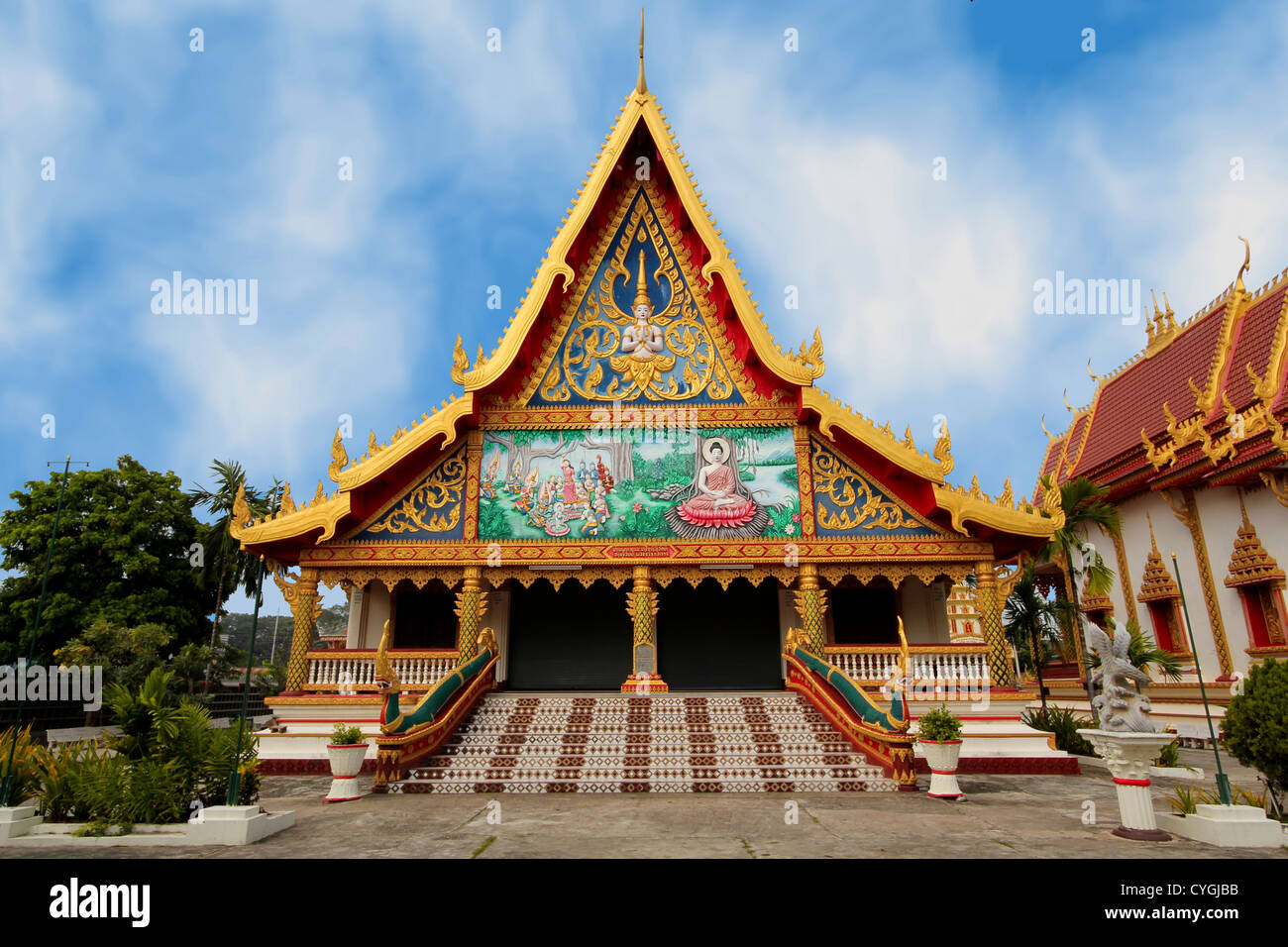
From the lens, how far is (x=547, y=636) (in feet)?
50.8

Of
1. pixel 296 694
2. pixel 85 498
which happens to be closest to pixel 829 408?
pixel 296 694

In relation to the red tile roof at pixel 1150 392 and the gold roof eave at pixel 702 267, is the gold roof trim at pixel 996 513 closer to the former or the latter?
the gold roof eave at pixel 702 267

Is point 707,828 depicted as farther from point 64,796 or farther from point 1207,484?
point 1207,484

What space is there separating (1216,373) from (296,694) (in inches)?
871

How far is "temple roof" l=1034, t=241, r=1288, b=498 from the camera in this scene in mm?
15250

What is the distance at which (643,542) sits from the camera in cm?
1322

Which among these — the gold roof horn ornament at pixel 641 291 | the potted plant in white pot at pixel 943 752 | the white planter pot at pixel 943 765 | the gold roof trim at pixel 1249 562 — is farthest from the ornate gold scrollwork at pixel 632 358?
the gold roof trim at pixel 1249 562

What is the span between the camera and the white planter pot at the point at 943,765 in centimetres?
855

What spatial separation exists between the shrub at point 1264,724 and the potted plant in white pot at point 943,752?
9.57 ft

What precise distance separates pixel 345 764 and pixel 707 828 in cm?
480

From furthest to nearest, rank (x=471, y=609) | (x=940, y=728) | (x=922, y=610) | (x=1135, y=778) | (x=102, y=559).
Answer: (x=102, y=559), (x=922, y=610), (x=471, y=609), (x=940, y=728), (x=1135, y=778)

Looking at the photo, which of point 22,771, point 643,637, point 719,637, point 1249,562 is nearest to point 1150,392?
point 1249,562

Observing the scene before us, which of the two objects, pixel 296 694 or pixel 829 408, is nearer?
pixel 296 694
